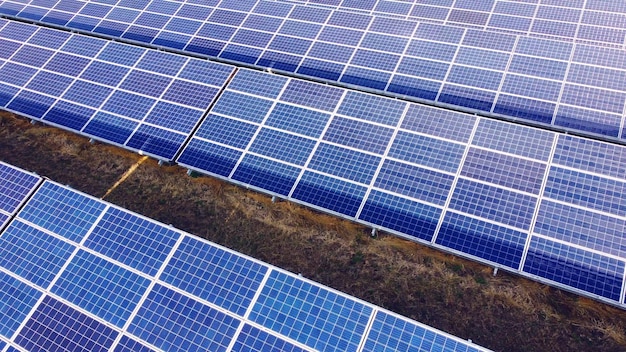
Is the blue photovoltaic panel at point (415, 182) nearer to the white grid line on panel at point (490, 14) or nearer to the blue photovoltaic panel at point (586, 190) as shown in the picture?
the blue photovoltaic panel at point (586, 190)

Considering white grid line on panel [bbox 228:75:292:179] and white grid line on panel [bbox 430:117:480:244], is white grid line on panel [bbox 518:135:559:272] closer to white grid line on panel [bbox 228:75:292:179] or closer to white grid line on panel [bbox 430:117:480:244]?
white grid line on panel [bbox 430:117:480:244]

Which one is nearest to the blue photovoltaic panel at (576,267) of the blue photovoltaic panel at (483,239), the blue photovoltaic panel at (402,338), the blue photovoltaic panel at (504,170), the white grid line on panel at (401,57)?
the blue photovoltaic panel at (483,239)

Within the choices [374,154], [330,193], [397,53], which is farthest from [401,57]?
[330,193]

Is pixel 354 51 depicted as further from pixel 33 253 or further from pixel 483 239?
pixel 33 253

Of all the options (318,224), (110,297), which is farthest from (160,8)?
(110,297)

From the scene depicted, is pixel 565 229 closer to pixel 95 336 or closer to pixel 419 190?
pixel 419 190

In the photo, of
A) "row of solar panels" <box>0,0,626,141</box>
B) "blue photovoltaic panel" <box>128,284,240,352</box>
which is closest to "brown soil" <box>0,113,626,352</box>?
"blue photovoltaic panel" <box>128,284,240,352</box>

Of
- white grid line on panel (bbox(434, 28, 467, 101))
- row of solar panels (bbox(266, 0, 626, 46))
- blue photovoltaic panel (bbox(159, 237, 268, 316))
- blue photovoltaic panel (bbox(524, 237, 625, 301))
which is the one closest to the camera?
blue photovoltaic panel (bbox(159, 237, 268, 316))
